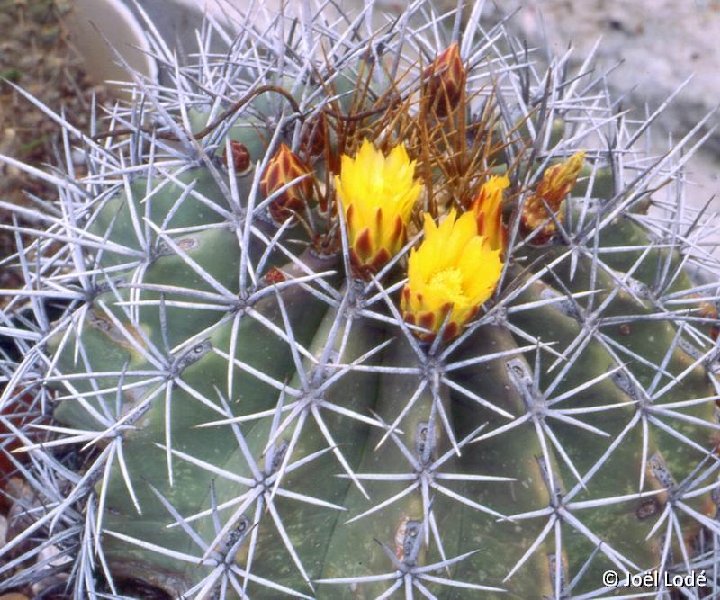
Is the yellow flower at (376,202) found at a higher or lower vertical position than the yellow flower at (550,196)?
lower

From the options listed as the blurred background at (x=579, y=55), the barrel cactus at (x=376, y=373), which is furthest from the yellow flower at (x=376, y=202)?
the blurred background at (x=579, y=55)

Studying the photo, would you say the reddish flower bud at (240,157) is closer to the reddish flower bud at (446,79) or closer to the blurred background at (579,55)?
the reddish flower bud at (446,79)

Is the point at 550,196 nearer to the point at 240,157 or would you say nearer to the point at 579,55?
the point at 240,157

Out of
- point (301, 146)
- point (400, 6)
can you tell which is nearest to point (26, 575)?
point (301, 146)

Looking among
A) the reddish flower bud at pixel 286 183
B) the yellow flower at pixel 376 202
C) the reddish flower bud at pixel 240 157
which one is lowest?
the reddish flower bud at pixel 240 157

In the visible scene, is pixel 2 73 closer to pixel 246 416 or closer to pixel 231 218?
pixel 231 218

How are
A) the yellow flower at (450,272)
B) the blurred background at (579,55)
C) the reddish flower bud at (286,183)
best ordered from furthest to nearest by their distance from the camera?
1. the blurred background at (579,55)
2. the reddish flower bud at (286,183)
3. the yellow flower at (450,272)

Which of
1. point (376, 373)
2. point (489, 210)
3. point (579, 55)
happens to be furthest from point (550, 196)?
point (579, 55)
